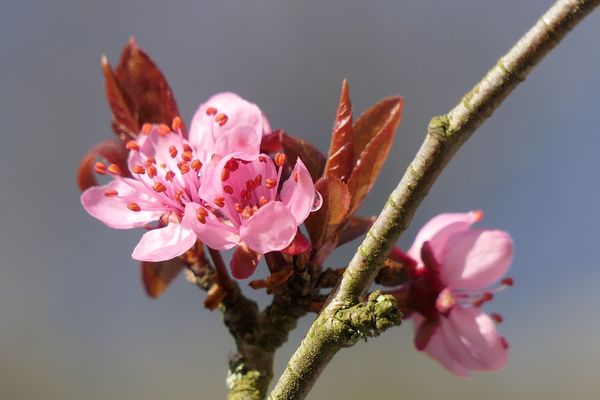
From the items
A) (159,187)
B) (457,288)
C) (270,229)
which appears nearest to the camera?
(270,229)

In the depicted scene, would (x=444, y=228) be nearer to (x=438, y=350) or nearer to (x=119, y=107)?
(x=438, y=350)

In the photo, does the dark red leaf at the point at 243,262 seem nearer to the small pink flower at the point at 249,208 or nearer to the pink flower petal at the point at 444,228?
the small pink flower at the point at 249,208

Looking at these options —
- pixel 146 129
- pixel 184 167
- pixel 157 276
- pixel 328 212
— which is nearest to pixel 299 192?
pixel 328 212

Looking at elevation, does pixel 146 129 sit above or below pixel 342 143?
below

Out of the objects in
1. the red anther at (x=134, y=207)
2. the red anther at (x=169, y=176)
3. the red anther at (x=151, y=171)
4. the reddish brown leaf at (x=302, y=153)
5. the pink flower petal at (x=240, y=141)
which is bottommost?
the red anther at (x=134, y=207)

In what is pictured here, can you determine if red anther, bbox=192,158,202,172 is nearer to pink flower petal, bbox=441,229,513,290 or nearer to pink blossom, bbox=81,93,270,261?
pink blossom, bbox=81,93,270,261

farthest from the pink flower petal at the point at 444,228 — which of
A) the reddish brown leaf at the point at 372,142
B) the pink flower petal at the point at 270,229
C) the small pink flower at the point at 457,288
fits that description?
the pink flower petal at the point at 270,229
